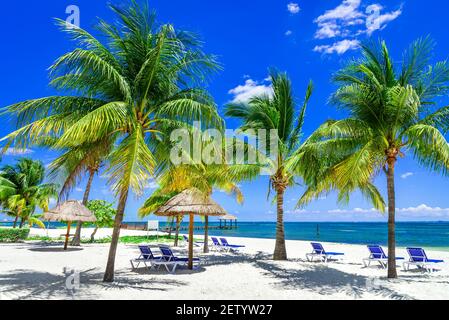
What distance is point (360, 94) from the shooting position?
368 inches

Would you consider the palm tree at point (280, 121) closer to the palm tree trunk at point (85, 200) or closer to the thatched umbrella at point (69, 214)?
the thatched umbrella at point (69, 214)

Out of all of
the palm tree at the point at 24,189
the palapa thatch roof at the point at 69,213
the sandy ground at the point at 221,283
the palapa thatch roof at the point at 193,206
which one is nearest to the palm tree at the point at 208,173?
the palapa thatch roof at the point at 193,206

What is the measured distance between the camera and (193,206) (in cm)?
1041

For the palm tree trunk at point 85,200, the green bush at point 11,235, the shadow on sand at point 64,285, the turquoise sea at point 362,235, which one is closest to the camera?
the shadow on sand at point 64,285

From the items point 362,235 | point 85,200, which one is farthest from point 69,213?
point 362,235

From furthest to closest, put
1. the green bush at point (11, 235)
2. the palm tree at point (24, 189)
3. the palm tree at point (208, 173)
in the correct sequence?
the palm tree at point (24, 189) → the green bush at point (11, 235) → the palm tree at point (208, 173)

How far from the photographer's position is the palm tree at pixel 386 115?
9047mm

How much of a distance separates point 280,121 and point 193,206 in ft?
17.8

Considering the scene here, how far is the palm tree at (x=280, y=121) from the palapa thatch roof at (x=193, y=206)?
3716mm

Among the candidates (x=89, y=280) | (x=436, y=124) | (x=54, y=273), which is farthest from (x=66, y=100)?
(x=436, y=124)

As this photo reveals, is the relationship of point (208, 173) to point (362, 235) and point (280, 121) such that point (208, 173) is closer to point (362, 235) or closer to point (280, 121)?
point (280, 121)

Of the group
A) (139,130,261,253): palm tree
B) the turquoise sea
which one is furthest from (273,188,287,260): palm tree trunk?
the turquoise sea
